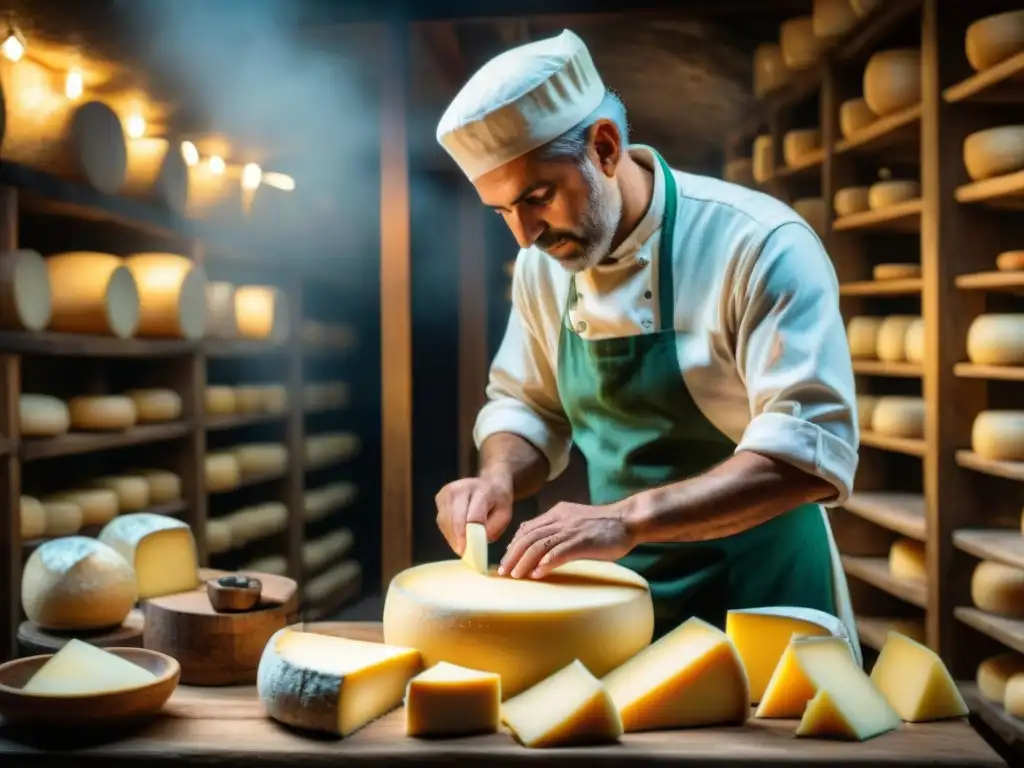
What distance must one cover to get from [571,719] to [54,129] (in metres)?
2.74

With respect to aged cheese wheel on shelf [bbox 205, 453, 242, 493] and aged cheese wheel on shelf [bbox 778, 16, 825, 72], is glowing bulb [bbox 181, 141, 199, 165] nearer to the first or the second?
aged cheese wheel on shelf [bbox 205, 453, 242, 493]

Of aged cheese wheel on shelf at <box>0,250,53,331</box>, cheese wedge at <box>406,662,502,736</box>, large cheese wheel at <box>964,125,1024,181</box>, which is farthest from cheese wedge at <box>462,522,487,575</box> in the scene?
large cheese wheel at <box>964,125,1024,181</box>

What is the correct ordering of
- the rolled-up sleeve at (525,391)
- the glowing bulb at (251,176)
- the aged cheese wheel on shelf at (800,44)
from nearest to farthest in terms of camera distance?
the rolled-up sleeve at (525,391) < the aged cheese wheel on shelf at (800,44) < the glowing bulb at (251,176)

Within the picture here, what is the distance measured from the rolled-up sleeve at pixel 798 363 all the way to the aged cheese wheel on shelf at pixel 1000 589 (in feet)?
6.68

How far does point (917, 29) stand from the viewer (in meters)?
4.17

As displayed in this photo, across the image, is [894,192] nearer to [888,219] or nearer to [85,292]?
[888,219]

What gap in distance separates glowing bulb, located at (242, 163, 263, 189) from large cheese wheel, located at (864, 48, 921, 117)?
2.67 metres

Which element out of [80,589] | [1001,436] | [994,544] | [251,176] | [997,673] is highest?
[251,176]

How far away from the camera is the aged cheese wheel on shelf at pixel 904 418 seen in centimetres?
391

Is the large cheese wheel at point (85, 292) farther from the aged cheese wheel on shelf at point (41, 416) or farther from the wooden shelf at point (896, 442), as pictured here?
the wooden shelf at point (896, 442)

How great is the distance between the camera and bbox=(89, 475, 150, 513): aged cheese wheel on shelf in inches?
150

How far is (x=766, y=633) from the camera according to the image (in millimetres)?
1407

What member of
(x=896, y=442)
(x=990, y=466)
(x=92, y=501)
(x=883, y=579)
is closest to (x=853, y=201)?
(x=896, y=442)

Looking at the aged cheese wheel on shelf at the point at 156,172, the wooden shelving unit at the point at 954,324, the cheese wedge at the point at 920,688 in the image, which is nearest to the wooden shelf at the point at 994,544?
the wooden shelving unit at the point at 954,324
